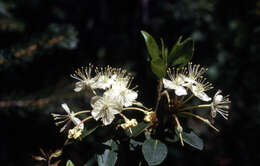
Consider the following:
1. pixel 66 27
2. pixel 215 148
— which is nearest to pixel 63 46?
pixel 66 27

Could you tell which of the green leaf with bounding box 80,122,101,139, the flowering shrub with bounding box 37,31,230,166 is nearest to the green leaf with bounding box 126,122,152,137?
the flowering shrub with bounding box 37,31,230,166

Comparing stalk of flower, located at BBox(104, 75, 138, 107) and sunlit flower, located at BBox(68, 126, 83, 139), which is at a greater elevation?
stalk of flower, located at BBox(104, 75, 138, 107)

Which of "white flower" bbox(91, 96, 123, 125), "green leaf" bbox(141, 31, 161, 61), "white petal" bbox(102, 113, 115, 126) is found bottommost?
"white petal" bbox(102, 113, 115, 126)

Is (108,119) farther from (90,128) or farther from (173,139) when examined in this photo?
(173,139)

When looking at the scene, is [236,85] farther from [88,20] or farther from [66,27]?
[88,20]

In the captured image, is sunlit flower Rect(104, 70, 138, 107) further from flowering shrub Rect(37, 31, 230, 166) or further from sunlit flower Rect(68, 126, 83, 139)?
sunlit flower Rect(68, 126, 83, 139)

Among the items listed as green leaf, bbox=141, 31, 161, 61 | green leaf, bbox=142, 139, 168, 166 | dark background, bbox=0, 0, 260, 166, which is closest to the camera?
green leaf, bbox=142, 139, 168, 166

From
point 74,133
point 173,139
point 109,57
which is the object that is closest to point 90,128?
point 74,133
